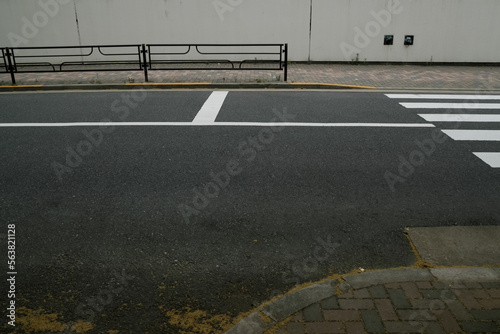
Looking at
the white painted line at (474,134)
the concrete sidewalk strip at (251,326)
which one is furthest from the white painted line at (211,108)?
the concrete sidewalk strip at (251,326)

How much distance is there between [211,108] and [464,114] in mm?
6174

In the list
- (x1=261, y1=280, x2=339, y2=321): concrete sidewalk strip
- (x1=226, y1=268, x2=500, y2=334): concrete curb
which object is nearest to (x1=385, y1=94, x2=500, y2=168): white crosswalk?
(x1=226, y1=268, x2=500, y2=334): concrete curb

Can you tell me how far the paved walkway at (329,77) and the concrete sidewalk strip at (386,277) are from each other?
9.89m

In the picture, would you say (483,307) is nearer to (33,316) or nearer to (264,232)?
(264,232)

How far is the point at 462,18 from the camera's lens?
1658 cm

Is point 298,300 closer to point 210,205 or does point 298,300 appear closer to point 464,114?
point 210,205

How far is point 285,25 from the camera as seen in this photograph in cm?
1692

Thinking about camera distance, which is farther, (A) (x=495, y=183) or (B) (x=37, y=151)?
(B) (x=37, y=151)

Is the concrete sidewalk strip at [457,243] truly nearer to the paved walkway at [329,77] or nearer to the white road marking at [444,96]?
the white road marking at [444,96]

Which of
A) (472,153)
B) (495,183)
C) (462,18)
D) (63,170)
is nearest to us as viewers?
(495,183)

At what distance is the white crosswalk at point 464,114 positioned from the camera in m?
8.20

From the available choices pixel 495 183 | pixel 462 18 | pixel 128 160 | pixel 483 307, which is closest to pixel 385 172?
pixel 495 183

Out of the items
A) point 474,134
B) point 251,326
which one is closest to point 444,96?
point 474,134

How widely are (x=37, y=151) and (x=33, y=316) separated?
4683mm
